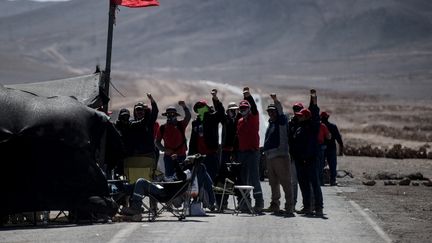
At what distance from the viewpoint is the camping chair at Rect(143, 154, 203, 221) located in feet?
55.9

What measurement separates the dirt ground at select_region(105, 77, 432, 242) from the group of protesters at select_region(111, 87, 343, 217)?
4.16 ft

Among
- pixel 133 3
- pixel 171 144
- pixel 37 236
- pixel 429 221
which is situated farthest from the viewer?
pixel 133 3

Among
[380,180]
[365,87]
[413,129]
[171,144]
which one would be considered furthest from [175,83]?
[171,144]

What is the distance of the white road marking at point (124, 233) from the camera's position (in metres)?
14.1

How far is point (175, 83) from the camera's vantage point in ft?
437

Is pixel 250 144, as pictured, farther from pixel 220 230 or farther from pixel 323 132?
pixel 323 132

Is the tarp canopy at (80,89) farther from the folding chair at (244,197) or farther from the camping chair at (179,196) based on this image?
the folding chair at (244,197)

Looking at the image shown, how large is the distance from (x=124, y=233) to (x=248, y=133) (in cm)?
431

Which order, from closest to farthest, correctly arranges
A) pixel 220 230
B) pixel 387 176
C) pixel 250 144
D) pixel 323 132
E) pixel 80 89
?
1. pixel 220 230
2. pixel 250 144
3. pixel 80 89
4. pixel 323 132
5. pixel 387 176

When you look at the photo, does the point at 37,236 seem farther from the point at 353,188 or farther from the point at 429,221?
the point at 353,188

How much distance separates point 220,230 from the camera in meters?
15.4

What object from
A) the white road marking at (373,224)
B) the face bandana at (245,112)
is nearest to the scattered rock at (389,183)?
the white road marking at (373,224)

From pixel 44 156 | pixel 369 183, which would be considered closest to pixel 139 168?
pixel 44 156

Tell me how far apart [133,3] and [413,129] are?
52383 mm
